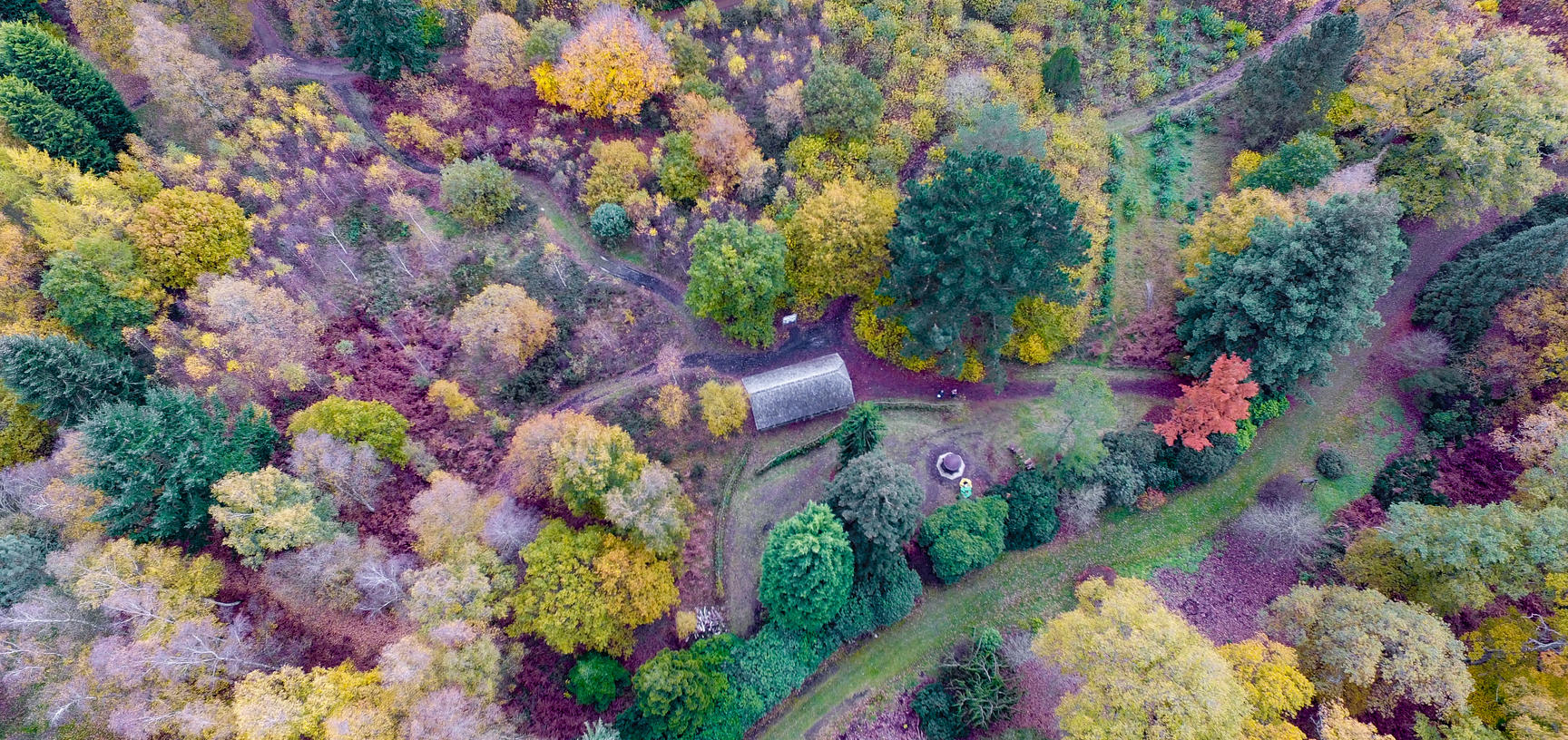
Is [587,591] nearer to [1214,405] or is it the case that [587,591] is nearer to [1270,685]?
[1270,685]

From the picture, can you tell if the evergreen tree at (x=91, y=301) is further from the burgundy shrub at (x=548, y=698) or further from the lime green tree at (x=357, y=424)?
the burgundy shrub at (x=548, y=698)

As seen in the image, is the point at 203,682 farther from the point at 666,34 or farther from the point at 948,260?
the point at 666,34

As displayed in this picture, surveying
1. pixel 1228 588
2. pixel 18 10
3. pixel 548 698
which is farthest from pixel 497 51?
pixel 1228 588

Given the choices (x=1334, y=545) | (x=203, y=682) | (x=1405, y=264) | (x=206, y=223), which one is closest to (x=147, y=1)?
(x=206, y=223)

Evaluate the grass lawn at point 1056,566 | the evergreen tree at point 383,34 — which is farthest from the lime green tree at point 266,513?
the evergreen tree at point 383,34

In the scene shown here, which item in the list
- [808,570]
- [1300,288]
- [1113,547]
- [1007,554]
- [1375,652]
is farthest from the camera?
[1113,547]
